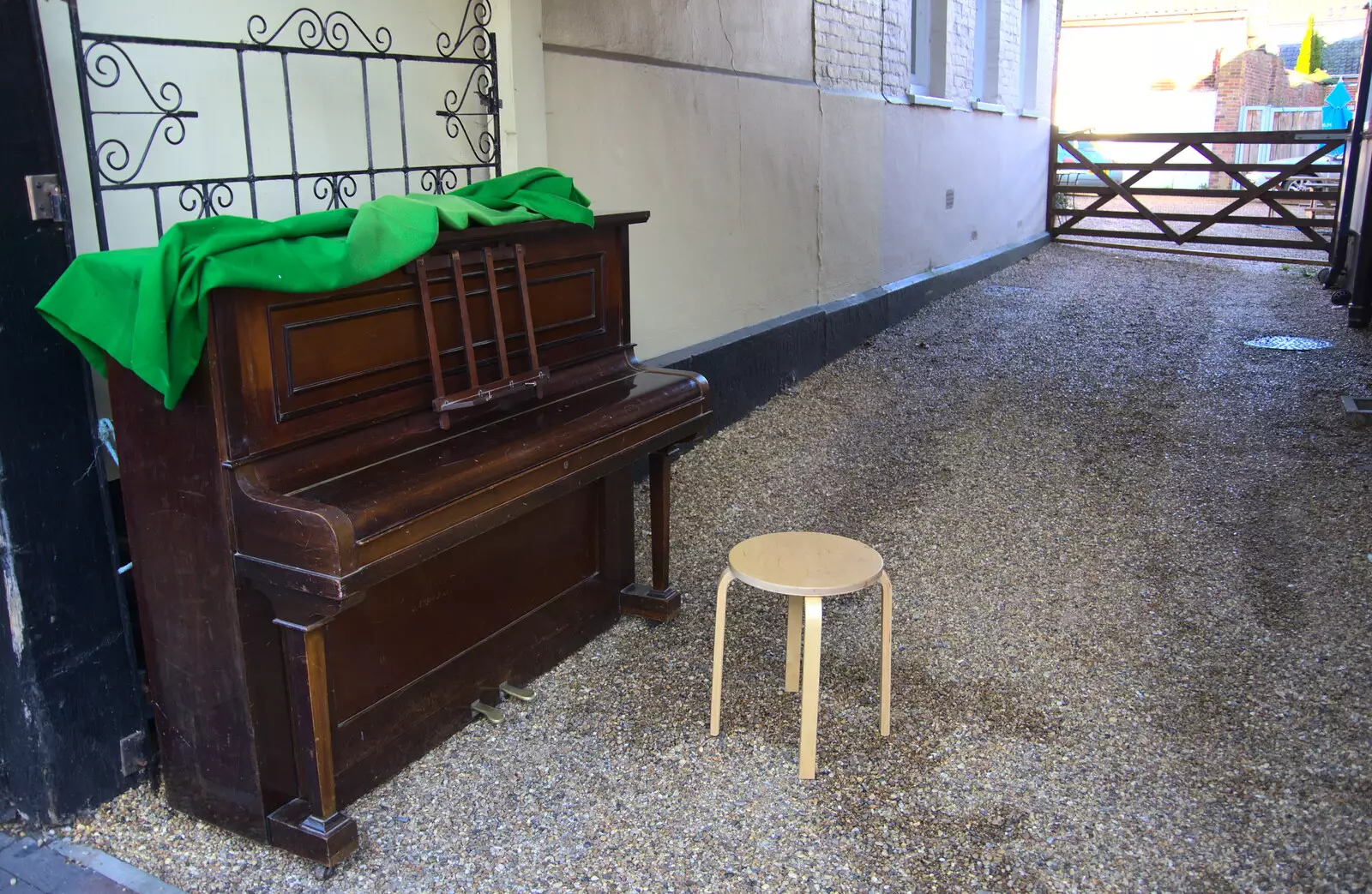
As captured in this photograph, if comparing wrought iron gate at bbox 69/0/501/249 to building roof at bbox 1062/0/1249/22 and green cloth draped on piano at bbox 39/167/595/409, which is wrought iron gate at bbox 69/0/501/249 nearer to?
green cloth draped on piano at bbox 39/167/595/409

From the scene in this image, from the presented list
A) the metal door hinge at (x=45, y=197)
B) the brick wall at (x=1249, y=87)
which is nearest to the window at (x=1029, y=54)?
the metal door hinge at (x=45, y=197)

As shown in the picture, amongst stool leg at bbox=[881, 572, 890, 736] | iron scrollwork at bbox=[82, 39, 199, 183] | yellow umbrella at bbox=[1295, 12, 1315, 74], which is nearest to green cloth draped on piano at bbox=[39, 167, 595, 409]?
iron scrollwork at bbox=[82, 39, 199, 183]

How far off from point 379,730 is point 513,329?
1085 millimetres

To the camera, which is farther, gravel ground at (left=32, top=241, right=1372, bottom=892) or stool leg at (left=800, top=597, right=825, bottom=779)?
stool leg at (left=800, top=597, right=825, bottom=779)

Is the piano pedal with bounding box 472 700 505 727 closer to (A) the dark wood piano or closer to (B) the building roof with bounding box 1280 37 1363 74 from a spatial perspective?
(A) the dark wood piano

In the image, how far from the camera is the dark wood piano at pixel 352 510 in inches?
83.5

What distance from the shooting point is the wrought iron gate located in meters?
2.61

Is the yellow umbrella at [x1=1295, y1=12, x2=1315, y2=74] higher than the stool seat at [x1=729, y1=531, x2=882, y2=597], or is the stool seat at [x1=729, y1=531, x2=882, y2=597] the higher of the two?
the yellow umbrella at [x1=1295, y1=12, x2=1315, y2=74]

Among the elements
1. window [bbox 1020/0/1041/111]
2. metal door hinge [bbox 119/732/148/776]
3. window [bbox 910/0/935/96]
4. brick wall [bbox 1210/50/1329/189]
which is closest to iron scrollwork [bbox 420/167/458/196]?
metal door hinge [bbox 119/732/148/776]

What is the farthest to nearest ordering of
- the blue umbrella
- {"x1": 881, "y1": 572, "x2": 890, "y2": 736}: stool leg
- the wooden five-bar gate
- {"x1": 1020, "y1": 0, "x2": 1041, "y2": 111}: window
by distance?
the blue umbrella < {"x1": 1020, "y1": 0, "x2": 1041, "y2": 111}: window < the wooden five-bar gate < {"x1": 881, "y1": 572, "x2": 890, "y2": 736}: stool leg

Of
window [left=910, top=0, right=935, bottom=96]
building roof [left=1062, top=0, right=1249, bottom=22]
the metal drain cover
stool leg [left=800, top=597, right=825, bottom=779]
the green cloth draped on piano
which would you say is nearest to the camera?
the green cloth draped on piano

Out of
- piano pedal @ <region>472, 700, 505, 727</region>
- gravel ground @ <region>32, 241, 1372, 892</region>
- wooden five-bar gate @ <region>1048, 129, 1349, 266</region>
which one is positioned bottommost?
gravel ground @ <region>32, 241, 1372, 892</region>

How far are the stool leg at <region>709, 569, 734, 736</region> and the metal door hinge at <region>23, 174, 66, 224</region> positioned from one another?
1667 mm

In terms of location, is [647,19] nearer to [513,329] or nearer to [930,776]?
[513,329]
